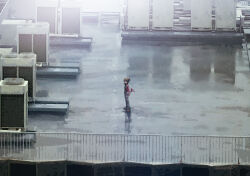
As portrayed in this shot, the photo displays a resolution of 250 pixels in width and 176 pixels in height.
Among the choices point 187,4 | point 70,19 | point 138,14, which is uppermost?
point 187,4

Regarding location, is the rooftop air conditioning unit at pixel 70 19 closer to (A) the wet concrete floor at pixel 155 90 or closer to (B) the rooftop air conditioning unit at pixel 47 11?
(B) the rooftop air conditioning unit at pixel 47 11

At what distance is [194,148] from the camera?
174ft

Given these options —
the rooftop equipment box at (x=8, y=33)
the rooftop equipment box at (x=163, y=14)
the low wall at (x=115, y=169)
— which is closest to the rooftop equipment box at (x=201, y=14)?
the rooftop equipment box at (x=163, y=14)

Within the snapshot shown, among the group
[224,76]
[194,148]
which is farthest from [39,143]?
[224,76]

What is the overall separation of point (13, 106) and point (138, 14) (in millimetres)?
22895

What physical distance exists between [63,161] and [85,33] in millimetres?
27062

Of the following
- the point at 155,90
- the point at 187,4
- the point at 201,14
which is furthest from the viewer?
the point at 187,4

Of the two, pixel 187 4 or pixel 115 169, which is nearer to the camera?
pixel 115 169

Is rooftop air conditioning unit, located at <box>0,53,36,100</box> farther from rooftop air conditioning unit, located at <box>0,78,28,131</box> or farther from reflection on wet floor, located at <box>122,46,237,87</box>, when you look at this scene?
reflection on wet floor, located at <box>122,46,237,87</box>

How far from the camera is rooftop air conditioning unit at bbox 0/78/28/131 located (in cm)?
5456

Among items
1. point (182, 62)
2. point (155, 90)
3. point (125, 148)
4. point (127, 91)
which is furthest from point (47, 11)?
point (125, 148)

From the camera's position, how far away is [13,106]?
54.6m

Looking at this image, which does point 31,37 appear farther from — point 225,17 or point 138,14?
point 225,17

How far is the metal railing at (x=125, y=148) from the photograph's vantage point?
52.0 meters
